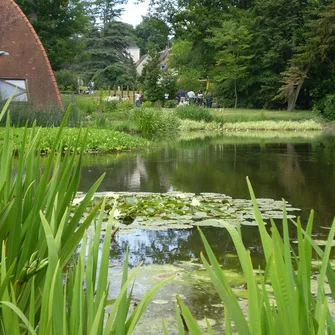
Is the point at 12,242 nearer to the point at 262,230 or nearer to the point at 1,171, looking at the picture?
the point at 1,171

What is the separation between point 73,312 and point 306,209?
5611 mm

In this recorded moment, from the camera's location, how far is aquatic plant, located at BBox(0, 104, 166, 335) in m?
1.01

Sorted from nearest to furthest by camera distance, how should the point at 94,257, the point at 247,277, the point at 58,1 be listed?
the point at 247,277 < the point at 94,257 < the point at 58,1

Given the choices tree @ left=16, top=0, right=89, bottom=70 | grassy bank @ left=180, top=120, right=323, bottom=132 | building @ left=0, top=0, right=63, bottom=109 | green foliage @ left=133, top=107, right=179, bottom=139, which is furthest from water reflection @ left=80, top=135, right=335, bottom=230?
tree @ left=16, top=0, right=89, bottom=70

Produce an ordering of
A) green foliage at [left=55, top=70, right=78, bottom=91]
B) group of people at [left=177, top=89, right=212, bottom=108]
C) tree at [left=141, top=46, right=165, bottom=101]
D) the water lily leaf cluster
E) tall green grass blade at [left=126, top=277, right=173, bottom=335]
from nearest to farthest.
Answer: tall green grass blade at [left=126, top=277, right=173, bottom=335] < the water lily leaf cluster < group of people at [left=177, top=89, right=212, bottom=108] < tree at [left=141, top=46, right=165, bottom=101] < green foliage at [left=55, top=70, right=78, bottom=91]

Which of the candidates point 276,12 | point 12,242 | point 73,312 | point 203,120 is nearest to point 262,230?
point 73,312

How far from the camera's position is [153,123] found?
18703 mm

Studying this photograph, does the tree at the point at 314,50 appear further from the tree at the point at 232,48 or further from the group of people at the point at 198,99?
the group of people at the point at 198,99

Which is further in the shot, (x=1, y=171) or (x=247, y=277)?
(x=1, y=171)

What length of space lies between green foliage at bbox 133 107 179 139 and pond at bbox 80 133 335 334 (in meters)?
1.65

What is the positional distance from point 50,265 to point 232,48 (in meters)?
29.8

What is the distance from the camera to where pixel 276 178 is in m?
9.03

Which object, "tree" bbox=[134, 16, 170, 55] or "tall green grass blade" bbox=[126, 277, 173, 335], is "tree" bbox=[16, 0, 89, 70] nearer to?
"tree" bbox=[134, 16, 170, 55]

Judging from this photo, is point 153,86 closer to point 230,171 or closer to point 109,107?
point 109,107
